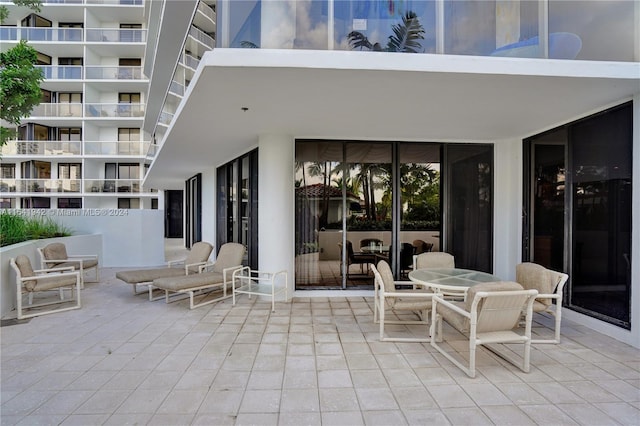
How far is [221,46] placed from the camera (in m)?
3.50

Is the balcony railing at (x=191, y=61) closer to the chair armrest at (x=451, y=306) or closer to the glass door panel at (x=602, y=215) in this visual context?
the chair armrest at (x=451, y=306)

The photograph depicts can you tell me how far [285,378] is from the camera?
9.77 ft

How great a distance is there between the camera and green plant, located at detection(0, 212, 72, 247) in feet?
21.8

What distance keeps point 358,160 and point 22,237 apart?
23.2 feet

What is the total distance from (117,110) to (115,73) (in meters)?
2.22

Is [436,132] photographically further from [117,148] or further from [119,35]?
[119,35]

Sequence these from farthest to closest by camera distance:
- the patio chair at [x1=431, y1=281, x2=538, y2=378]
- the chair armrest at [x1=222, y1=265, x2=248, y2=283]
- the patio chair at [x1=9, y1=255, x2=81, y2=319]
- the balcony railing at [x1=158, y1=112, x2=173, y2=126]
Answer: the balcony railing at [x1=158, y1=112, x2=173, y2=126] → the chair armrest at [x1=222, y1=265, x2=248, y2=283] → the patio chair at [x1=9, y1=255, x2=81, y2=319] → the patio chair at [x1=431, y1=281, x2=538, y2=378]

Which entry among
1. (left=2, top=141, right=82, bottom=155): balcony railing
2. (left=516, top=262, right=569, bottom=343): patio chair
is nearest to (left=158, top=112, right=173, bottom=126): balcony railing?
(left=516, top=262, right=569, bottom=343): patio chair

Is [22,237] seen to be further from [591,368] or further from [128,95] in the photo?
[128,95]

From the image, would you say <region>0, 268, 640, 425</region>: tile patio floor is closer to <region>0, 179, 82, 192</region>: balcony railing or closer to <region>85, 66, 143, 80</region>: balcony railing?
<region>0, 179, 82, 192</region>: balcony railing

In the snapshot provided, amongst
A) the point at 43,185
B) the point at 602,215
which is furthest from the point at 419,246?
the point at 43,185

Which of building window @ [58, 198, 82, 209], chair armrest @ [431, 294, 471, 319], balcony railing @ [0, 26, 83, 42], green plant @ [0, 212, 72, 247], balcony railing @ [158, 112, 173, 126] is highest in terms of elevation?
balcony railing @ [0, 26, 83, 42]

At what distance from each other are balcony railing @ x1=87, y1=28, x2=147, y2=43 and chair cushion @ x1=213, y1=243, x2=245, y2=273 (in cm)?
1957

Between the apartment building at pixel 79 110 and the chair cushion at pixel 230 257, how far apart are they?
1652 cm
